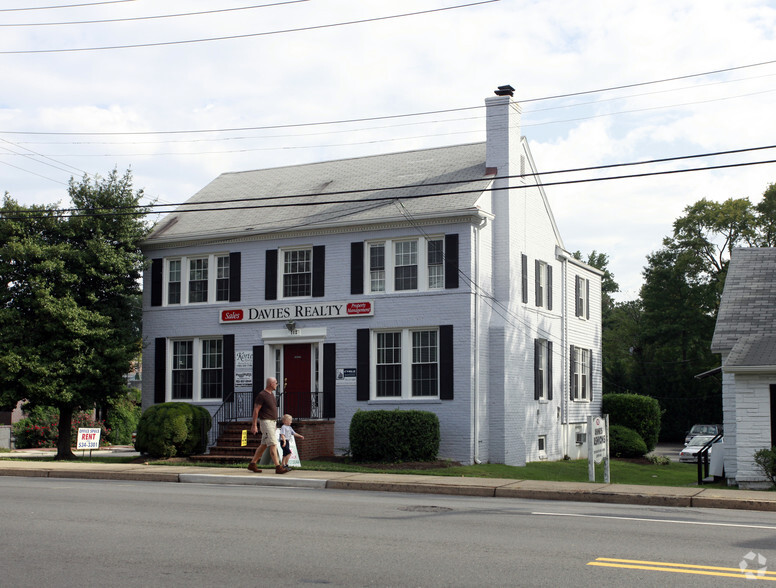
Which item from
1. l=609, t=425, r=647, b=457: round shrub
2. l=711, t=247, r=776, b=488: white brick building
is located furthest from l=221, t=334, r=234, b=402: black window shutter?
l=711, t=247, r=776, b=488: white brick building

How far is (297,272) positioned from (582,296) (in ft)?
37.9

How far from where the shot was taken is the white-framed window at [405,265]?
23562 millimetres

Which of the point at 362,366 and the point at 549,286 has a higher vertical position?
the point at 549,286

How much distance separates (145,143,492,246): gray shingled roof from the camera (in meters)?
24.0

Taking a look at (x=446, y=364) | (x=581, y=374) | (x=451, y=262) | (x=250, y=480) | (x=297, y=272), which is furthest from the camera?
(x=581, y=374)

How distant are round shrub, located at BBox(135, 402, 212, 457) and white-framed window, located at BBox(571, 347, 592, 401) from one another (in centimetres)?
1298

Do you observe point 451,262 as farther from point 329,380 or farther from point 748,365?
point 748,365

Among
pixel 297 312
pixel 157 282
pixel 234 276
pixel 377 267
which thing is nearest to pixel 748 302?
pixel 377 267

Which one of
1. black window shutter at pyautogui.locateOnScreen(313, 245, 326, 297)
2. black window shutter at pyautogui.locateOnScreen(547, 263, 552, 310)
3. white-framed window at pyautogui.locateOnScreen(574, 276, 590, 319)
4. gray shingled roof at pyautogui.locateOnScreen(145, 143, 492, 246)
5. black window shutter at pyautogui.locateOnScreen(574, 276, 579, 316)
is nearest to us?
gray shingled roof at pyautogui.locateOnScreen(145, 143, 492, 246)

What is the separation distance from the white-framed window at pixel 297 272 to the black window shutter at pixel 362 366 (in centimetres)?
223

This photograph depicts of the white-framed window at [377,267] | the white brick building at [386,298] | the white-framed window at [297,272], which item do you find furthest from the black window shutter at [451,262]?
the white-framed window at [297,272]

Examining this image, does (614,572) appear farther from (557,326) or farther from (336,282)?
(557,326)

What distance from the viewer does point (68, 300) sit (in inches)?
922

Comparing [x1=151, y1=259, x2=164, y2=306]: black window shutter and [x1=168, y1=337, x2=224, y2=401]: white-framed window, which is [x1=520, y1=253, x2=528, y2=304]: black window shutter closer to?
[x1=168, y1=337, x2=224, y2=401]: white-framed window
